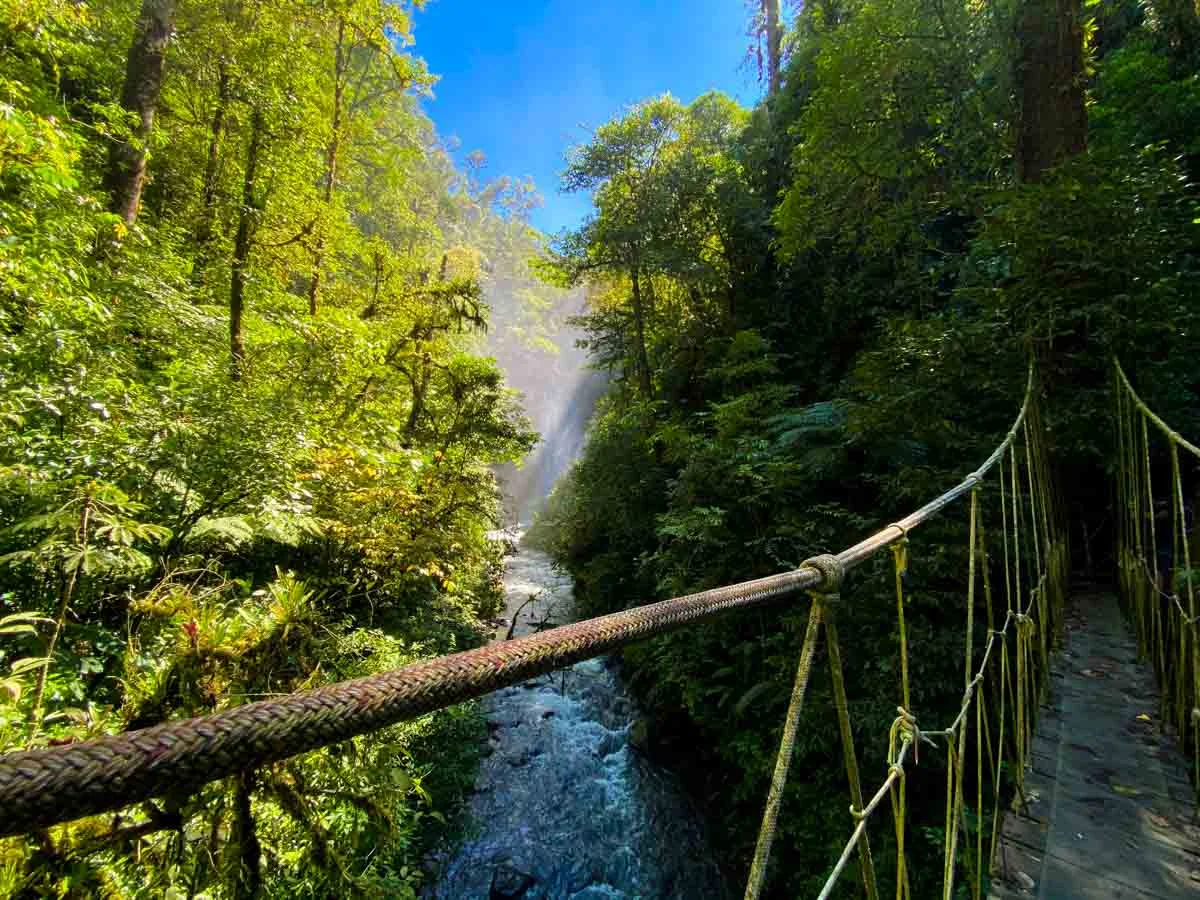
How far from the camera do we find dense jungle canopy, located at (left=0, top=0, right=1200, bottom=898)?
92.5 inches

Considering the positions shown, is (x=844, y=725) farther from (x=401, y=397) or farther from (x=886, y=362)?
(x=401, y=397)

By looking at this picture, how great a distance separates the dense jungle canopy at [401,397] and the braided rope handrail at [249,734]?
1.81m

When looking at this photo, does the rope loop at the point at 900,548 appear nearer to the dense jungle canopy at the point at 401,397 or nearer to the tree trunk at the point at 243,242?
the dense jungle canopy at the point at 401,397

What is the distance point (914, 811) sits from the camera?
325cm

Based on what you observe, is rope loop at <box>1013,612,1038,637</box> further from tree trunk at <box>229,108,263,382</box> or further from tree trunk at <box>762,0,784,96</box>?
tree trunk at <box>762,0,784,96</box>

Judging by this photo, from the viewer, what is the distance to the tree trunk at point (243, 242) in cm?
490

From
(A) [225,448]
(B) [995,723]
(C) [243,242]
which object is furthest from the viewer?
(C) [243,242]

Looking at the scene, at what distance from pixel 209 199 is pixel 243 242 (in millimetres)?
792

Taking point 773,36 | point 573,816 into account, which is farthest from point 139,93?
point 773,36

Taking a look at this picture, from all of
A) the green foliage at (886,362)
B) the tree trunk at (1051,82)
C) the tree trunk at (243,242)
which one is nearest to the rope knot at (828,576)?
the green foliage at (886,362)

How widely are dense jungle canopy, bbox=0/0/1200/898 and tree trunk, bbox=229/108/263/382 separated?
0.04 m

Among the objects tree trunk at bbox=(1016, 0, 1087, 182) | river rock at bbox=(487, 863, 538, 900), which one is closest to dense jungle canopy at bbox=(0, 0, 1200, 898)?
tree trunk at bbox=(1016, 0, 1087, 182)

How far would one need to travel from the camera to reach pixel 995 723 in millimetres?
2879

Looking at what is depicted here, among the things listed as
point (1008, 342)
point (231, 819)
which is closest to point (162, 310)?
point (231, 819)
